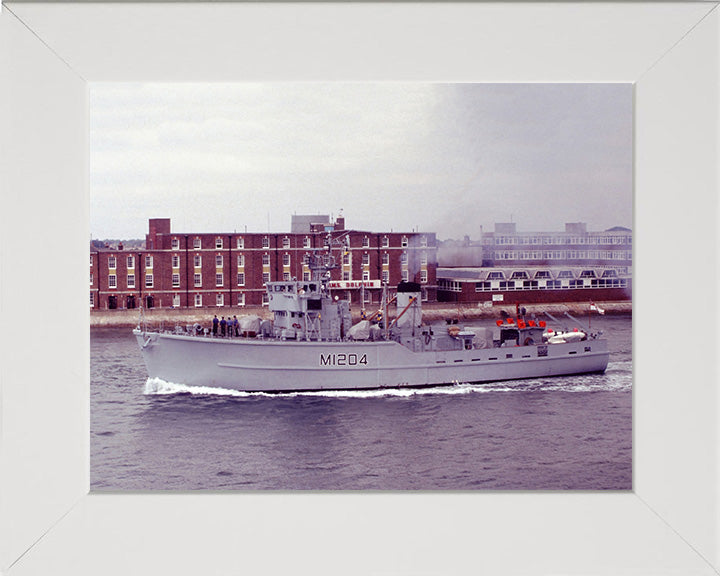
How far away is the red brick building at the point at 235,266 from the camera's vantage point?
43.2ft

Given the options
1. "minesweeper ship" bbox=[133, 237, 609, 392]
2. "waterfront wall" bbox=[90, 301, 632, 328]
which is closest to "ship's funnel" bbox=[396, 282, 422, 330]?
"minesweeper ship" bbox=[133, 237, 609, 392]

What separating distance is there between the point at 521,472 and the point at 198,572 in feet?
16.9

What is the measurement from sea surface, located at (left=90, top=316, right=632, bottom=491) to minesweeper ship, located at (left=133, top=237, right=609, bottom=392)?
0.21 meters

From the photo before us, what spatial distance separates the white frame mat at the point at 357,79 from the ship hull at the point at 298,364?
646 cm

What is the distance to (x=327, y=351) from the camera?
11.0 meters

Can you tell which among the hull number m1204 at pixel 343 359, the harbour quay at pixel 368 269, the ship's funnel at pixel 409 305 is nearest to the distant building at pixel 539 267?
the harbour quay at pixel 368 269

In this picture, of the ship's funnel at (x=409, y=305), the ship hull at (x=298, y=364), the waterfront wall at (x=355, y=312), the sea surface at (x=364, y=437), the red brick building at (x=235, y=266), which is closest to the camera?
the sea surface at (x=364, y=437)

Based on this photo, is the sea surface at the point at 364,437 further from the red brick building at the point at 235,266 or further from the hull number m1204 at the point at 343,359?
the red brick building at the point at 235,266

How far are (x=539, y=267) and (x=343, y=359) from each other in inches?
172

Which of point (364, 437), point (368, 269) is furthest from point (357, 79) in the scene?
point (368, 269)
